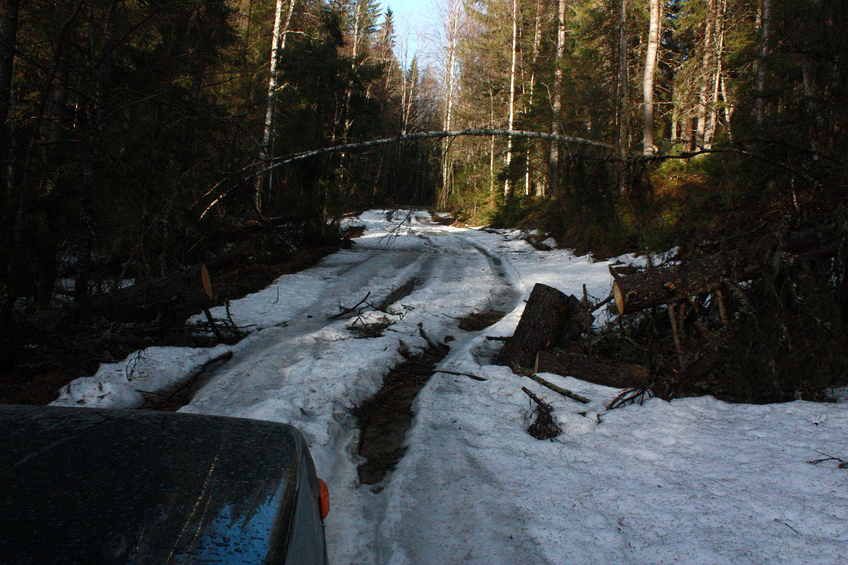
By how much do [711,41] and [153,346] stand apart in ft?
72.9

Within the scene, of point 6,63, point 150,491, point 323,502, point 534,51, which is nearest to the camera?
point 150,491

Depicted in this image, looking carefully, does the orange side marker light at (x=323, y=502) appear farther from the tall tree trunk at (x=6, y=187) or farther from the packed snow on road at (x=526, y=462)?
the tall tree trunk at (x=6, y=187)

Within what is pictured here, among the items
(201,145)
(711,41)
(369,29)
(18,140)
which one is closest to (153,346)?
(18,140)

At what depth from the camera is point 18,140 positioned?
20.8ft

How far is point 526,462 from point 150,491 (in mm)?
2758

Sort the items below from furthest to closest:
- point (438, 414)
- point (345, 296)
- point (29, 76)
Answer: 1. point (345, 296)
2. point (29, 76)
3. point (438, 414)

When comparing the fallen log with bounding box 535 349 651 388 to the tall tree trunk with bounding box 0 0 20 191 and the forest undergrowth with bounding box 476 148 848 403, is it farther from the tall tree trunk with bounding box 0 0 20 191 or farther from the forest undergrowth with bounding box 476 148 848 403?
the tall tree trunk with bounding box 0 0 20 191

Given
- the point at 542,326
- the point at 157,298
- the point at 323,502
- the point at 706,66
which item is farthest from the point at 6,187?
the point at 706,66

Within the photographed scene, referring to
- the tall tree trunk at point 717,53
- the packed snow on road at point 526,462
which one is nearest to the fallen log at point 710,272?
the packed snow on road at point 526,462

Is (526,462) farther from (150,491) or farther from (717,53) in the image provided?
(717,53)

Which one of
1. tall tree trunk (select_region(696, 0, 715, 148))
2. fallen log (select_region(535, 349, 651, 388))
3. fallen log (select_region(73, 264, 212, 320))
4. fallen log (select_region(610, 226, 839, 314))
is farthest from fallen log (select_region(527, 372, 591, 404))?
tall tree trunk (select_region(696, 0, 715, 148))

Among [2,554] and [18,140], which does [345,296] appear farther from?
[2,554]

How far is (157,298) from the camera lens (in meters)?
6.04

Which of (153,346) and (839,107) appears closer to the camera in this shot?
Result: (839,107)
